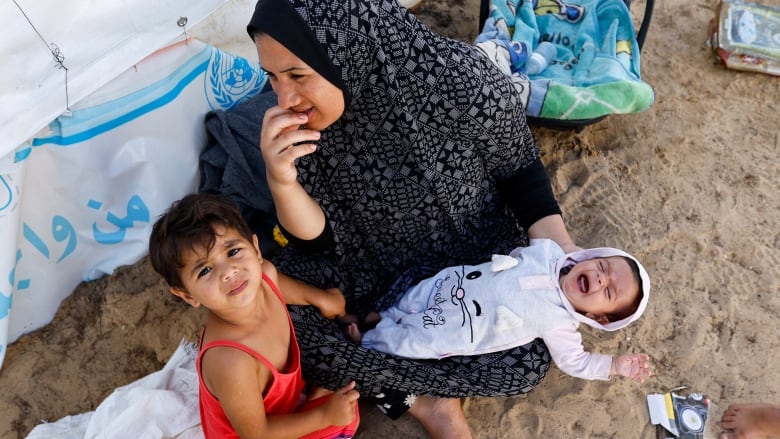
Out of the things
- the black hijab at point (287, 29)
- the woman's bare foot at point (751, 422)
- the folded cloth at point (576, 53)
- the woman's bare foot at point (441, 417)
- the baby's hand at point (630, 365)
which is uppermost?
the black hijab at point (287, 29)

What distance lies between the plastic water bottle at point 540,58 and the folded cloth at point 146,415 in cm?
197

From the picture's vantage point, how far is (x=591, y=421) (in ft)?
7.26

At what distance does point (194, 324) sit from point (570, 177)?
5.66ft

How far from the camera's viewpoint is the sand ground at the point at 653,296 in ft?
7.36

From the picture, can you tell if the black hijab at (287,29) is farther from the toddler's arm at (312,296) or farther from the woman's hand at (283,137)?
the toddler's arm at (312,296)

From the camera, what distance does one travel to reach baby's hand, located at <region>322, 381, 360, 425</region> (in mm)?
1827

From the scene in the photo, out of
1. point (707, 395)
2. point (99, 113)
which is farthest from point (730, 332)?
point (99, 113)

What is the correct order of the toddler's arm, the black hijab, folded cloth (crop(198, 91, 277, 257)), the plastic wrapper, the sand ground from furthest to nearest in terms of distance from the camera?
the plastic wrapper
folded cloth (crop(198, 91, 277, 257))
the sand ground
the toddler's arm
the black hijab

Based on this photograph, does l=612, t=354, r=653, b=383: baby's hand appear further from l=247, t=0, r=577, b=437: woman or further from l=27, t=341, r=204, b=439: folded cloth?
Answer: l=27, t=341, r=204, b=439: folded cloth

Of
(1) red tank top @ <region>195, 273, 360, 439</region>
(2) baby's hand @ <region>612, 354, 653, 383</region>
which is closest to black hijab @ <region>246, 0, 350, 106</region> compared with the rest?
(1) red tank top @ <region>195, 273, 360, 439</region>

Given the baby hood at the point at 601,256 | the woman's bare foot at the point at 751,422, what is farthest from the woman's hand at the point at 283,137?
the woman's bare foot at the point at 751,422

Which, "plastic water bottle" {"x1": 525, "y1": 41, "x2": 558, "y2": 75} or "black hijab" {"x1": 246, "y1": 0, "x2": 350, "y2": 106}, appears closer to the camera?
"black hijab" {"x1": 246, "y1": 0, "x2": 350, "y2": 106}

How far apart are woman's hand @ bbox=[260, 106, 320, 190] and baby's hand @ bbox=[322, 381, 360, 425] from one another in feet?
2.19

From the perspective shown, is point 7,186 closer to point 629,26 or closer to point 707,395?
point 707,395
